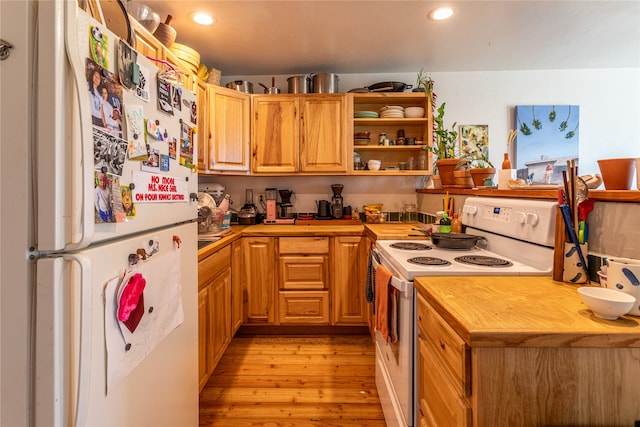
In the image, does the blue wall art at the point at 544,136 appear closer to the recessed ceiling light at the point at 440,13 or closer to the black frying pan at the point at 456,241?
the recessed ceiling light at the point at 440,13

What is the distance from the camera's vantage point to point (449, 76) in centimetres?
298

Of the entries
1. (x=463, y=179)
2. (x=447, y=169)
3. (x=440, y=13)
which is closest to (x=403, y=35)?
(x=440, y=13)

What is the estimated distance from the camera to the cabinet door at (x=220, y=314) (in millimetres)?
1742

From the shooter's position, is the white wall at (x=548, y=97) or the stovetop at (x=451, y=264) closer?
the stovetop at (x=451, y=264)

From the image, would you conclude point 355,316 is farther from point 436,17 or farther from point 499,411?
point 436,17

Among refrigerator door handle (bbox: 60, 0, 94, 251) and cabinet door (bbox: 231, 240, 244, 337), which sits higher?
refrigerator door handle (bbox: 60, 0, 94, 251)

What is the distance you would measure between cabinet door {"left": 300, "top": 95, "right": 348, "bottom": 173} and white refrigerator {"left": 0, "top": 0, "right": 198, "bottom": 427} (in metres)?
1.81

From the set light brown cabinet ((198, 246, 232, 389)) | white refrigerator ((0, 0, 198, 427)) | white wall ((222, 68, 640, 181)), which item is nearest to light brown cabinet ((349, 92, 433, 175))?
white wall ((222, 68, 640, 181))

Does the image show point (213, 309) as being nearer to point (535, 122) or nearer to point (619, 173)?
point (619, 173)

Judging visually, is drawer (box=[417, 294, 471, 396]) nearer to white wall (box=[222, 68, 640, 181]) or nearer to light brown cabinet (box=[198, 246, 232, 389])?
light brown cabinet (box=[198, 246, 232, 389])

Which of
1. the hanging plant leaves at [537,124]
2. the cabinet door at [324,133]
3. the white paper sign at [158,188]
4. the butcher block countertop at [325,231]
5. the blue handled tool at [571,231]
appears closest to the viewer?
the white paper sign at [158,188]

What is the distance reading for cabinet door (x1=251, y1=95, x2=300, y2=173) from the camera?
267 centimetres

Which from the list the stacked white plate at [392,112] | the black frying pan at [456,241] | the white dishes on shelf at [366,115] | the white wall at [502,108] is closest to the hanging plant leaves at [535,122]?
the white wall at [502,108]

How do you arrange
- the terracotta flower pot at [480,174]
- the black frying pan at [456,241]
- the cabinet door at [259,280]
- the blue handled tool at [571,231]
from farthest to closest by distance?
the cabinet door at [259,280], the terracotta flower pot at [480,174], the black frying pan at [456,241], the blue handled tool at [571,231]
